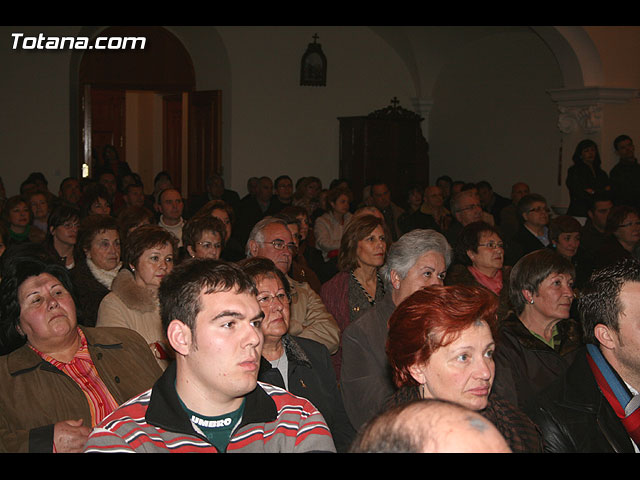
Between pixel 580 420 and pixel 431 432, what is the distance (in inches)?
56.0

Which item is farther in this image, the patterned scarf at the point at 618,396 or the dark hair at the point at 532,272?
the dark hair at the point at 532,272

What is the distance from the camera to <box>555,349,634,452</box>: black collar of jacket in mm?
2473

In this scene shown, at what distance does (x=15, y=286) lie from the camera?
2971 millimetres

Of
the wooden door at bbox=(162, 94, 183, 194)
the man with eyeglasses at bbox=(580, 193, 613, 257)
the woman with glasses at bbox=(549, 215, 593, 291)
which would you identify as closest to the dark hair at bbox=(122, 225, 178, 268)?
the woman with glasses at bbox=(549, 215, 593, 291)

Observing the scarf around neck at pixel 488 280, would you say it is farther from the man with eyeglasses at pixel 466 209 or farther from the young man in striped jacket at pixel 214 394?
the young man in striped jacket at pixel 214 394

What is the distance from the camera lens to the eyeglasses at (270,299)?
3115 mm

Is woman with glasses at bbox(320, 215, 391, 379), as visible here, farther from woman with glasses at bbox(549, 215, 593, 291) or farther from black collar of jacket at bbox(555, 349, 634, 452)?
black collar of jacket at bbox(555, 349, 634, 452)

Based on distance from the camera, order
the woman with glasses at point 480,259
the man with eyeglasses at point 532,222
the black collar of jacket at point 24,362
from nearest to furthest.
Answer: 1. the black collar of jacket at point 24,362
2. the woman with glasses at point 480,259
3. the man with eyeglasses at point 532,222

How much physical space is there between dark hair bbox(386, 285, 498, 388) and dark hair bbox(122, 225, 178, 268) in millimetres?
2017

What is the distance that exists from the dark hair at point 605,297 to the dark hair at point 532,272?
2.58 ft

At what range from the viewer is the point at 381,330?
3334 mm

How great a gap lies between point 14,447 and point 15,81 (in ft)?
30.7

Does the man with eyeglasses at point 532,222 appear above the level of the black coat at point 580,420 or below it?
above

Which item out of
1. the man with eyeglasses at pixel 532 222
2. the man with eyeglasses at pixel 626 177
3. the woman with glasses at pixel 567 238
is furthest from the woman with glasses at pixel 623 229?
the man with eyeglasses at pixel 626 177
